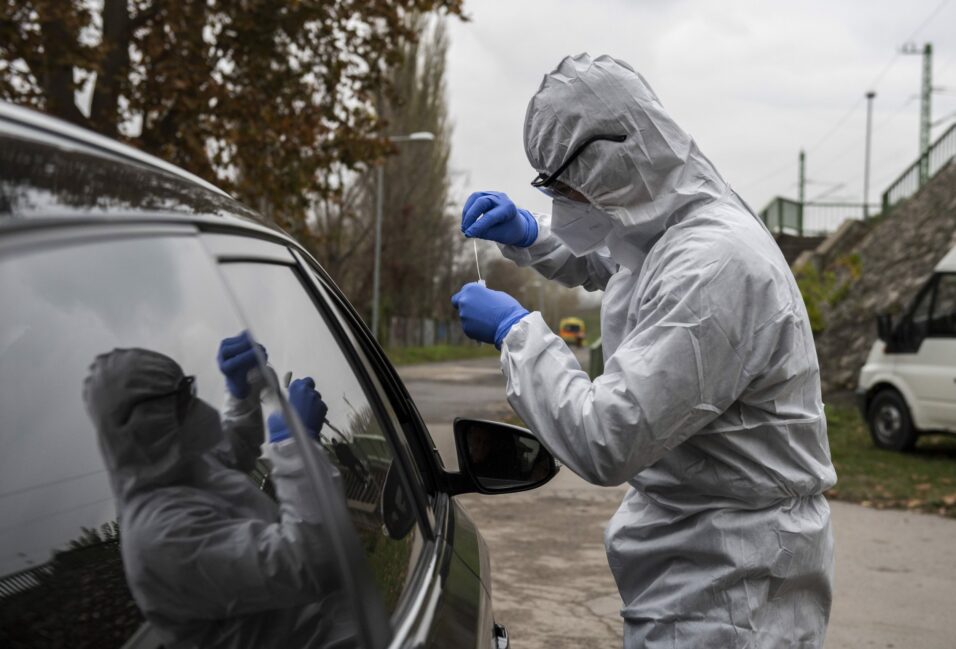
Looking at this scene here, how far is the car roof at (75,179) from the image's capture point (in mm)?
918

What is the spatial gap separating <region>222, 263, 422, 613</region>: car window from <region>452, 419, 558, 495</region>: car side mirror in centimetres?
33

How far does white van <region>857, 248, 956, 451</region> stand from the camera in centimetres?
1145

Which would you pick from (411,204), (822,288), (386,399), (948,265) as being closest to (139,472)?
(386,399)

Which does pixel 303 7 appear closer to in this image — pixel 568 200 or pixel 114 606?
pixel 568 200

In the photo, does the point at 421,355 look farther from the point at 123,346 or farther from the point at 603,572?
the point at 123,346

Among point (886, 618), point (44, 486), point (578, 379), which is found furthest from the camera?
point (886, 618)

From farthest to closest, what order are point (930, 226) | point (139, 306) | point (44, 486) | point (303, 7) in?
point (930, 226), point (303, 7), point (139, 306), point (44, 486)

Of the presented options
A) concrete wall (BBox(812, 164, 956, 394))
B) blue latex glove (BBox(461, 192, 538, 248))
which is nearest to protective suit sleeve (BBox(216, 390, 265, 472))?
blue latex glove (BBox(461, 192, 538, 248))

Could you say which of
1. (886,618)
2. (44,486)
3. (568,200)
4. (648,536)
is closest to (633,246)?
(568,200)

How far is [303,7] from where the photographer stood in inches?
463

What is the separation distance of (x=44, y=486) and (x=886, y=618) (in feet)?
17.9

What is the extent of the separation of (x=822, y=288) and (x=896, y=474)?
26.4ft

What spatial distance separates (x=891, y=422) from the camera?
40.0 feet

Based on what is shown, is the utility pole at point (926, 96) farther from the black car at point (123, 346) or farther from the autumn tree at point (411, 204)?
the black car at point (123, 346)
